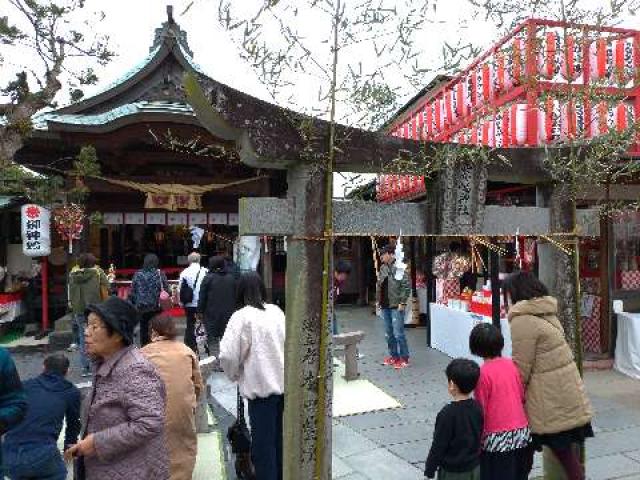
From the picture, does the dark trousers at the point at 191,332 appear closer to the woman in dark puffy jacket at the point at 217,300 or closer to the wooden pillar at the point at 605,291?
the woman in dark puffy jacket at the point at 217,300

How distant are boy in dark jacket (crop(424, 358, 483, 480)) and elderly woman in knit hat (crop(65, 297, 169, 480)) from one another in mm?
1537

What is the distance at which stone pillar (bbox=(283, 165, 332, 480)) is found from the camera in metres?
3.38

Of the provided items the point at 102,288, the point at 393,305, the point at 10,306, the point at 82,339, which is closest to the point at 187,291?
the point at 102,288

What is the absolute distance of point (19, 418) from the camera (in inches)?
128

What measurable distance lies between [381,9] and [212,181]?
11362 mm

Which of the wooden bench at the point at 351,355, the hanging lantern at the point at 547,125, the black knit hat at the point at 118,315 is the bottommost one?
the wooden bench at the point at 351,355

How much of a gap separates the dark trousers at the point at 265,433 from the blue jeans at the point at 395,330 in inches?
183

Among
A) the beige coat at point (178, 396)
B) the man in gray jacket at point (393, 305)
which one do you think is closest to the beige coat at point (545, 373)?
the beige coat at point (178, 396)

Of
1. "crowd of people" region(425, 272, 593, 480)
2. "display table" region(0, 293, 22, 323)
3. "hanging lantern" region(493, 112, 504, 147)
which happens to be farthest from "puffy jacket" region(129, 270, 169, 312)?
"crowd of people" region(425, 272, 593, 480)

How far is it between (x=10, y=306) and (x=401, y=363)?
9.83 metres

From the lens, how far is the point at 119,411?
8.87 feet

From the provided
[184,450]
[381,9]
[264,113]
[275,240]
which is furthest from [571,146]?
[275,240]

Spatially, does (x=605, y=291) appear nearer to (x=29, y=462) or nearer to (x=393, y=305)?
(x=393, y=305)

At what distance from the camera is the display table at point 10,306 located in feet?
43.1
